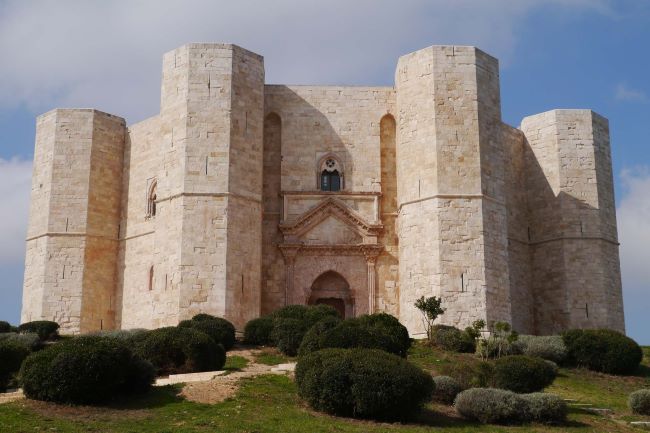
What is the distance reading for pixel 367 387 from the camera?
50.3 feet

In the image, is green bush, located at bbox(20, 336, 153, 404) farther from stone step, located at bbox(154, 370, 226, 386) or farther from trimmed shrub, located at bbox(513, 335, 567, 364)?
trimmed shrub, located at bbox(513, 335, 567, 364)

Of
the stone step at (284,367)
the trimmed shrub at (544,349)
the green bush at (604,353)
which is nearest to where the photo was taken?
the stone step at (284,367)

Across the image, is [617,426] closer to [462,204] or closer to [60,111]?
[462,204]

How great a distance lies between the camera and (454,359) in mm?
23312

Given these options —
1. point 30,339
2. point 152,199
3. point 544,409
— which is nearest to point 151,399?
point 544,409

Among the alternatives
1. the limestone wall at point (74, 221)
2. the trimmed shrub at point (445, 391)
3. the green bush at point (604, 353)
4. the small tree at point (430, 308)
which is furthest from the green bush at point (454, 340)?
the limestone wall at point (74, 221)

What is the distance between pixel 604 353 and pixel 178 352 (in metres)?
12.3

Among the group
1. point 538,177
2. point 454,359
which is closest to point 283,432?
point 454,359

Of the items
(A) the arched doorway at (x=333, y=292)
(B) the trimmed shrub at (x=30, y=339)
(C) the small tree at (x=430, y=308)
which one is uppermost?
(A) the arched doorway at (x=333, y=292)

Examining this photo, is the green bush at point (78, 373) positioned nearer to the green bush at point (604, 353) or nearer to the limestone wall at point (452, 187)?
the green bush at point (604, 353)

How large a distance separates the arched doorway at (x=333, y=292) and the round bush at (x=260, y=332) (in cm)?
560

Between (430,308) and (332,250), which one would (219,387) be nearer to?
(430,308)

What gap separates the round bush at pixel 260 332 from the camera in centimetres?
2538

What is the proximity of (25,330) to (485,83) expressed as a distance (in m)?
17.7
